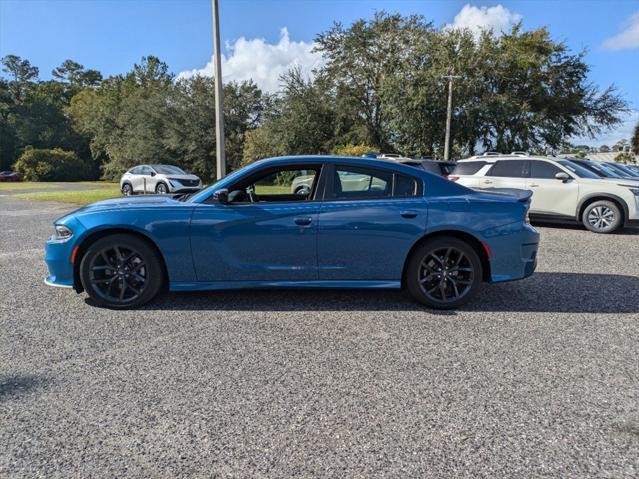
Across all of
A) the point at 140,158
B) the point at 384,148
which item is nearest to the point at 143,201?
the point at 384,148

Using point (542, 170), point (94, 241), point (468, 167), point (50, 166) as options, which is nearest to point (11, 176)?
point (50, 166)

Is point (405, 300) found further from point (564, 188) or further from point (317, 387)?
point (564, 188)

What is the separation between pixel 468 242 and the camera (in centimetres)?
466

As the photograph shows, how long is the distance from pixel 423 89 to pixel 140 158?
26.2 m

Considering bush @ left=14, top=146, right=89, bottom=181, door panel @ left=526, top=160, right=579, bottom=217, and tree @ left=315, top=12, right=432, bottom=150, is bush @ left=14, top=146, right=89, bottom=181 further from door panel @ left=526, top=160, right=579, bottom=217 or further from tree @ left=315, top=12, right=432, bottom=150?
door panel @ left=526, top=160, right=579, bottom=217

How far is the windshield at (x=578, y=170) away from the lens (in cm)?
1014

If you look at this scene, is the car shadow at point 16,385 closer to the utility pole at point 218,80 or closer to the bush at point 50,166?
the utility pole at point 218,80

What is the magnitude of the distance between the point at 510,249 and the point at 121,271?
3.89 m

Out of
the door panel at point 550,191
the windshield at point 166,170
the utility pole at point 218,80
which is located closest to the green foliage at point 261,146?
the windshield at point 166,170

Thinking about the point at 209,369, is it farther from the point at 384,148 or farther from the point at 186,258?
the point at 384,148

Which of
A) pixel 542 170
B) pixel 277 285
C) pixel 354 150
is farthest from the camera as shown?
pixel 354 150

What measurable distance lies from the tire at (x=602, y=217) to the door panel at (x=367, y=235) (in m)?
→ 7.18

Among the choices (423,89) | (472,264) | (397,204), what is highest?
(423,89)

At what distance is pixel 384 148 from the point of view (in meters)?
35.0
